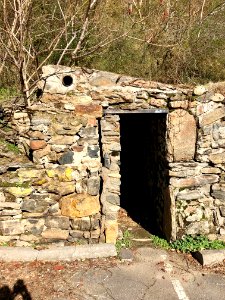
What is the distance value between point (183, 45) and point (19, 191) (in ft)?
16.3

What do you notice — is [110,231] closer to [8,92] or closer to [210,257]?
[210,257]

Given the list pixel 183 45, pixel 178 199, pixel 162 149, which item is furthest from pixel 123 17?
pixel 178 199

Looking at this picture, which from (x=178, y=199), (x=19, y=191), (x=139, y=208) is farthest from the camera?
(x=139, y=208)

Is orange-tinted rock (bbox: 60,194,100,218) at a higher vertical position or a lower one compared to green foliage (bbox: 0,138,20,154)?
lower

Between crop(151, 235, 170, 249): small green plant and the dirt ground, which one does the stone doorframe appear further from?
the dirt ground

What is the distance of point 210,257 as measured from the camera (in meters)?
4.83

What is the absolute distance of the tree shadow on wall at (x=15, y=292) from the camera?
386cm

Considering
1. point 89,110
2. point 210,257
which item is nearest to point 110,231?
point 210,257

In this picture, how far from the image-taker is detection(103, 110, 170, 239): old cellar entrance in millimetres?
5605

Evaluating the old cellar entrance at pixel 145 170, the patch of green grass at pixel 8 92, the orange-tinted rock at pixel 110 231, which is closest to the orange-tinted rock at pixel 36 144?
the old cellar entrance at pixel 145 170

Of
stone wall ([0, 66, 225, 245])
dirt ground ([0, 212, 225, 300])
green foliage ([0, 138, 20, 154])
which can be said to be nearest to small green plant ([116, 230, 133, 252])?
stone wall ([0, 66, 225, 245])

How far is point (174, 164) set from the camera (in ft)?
16.9

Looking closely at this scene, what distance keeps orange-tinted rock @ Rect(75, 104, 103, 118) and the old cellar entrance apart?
13.1 inches

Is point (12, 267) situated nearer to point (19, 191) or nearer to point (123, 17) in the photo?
point (19, 191)
